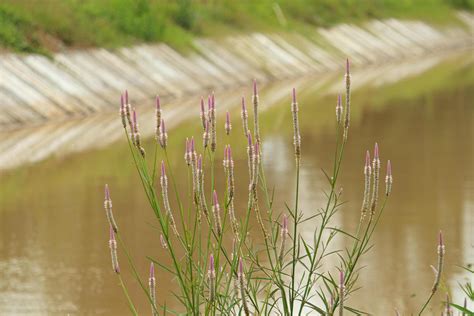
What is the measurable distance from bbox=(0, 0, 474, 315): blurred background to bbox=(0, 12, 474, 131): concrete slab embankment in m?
0.05

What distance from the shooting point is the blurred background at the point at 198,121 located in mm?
11422

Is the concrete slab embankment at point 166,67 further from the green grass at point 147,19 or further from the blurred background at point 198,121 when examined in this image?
the green grass at point 147,19

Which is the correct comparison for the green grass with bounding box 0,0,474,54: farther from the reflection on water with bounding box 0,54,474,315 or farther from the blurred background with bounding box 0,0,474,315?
the reflection on water with bounding box 0,54,474,315

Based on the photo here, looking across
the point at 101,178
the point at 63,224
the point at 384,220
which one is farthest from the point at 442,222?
the point at 101,178

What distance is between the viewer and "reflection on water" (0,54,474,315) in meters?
10.6

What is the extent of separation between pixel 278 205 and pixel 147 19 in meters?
16.7

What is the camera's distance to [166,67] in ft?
94.0

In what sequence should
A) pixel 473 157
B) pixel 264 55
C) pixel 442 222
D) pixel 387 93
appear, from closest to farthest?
pixel 442 222 < pixel 473 157 < pixel 387 93 < pixel 264 55

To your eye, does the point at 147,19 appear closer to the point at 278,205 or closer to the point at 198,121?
the point at 198,121

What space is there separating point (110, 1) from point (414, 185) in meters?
16.6

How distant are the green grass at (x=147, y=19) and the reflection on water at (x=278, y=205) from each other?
444cm

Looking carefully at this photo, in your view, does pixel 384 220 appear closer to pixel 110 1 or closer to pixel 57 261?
pixel 57 261

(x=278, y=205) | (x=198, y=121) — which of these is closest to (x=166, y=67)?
(x=198, y=121)

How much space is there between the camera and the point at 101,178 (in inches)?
676
